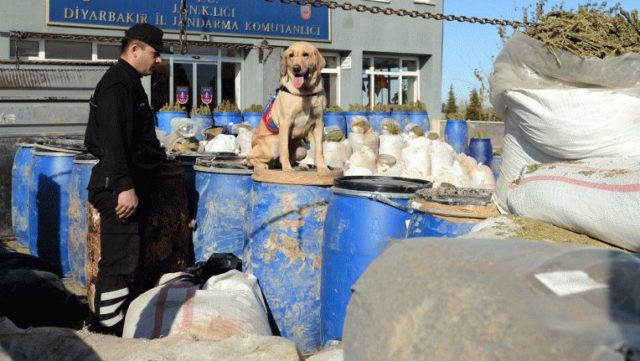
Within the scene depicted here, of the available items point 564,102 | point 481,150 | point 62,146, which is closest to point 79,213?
point 62,146

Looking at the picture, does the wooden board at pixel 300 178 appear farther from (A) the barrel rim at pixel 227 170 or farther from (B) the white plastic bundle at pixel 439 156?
(B) the white plastic bundle at pixel 439 156

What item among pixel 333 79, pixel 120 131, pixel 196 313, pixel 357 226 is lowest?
A: pixel 196 313

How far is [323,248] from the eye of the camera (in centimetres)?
372

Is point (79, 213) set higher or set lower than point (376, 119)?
lower

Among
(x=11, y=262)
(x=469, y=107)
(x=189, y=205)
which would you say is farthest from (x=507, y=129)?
(x=469, y=107)

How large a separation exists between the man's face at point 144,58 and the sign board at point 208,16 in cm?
1111

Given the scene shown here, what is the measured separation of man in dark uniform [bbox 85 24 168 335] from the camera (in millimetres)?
3621

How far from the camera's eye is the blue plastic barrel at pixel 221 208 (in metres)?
4.47

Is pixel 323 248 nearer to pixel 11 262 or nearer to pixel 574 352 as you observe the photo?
pixel 11 262

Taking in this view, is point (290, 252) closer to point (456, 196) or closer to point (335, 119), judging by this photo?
point (456, 196)

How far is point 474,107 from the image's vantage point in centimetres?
2092

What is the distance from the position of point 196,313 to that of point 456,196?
4.29 feet

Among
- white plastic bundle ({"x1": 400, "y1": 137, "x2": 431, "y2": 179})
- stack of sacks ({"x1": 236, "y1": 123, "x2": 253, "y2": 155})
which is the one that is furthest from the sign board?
white plastic bundle ({"x1": 400, "y1": 137, "x2": 431, "y2": 179})

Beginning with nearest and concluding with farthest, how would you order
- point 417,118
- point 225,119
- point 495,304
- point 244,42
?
point 495,304
point 225,119
point 417,118
point 244,42
